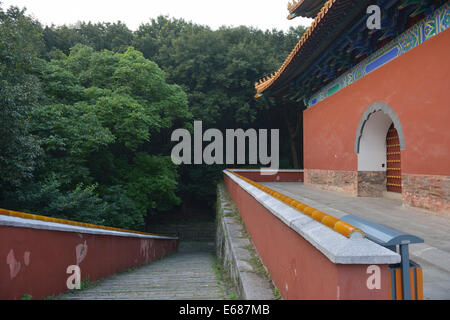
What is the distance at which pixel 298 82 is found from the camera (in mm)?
9258

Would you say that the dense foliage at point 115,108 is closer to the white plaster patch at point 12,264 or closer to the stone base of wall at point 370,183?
the white plaster patch at point 12,264

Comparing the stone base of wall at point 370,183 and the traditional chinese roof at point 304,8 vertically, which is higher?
the traditional chinese roof at point 304,8

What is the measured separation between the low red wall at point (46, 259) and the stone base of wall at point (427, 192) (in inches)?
215

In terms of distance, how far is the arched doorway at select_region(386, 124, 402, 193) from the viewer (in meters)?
6.53

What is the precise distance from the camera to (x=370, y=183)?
22.9 ft

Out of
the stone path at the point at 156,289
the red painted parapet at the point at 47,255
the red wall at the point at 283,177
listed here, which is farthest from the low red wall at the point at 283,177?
the red painted parapet at the point at 47,255

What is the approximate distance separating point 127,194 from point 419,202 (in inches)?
351

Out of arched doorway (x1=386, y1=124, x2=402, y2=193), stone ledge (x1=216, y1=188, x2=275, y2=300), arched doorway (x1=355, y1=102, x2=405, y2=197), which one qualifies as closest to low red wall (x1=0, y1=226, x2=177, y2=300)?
stone ledge (x1=216, y1=188, x2=275, y2=300)

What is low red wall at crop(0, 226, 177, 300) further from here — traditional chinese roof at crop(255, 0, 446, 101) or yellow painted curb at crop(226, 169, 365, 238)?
traditional chinese roof at crop(255, 0, 446, 101)

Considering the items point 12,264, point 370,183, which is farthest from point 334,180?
point 12,264

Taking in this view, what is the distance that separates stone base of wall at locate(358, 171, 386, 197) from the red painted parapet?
225 inches

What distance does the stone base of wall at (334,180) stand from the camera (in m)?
7.21
